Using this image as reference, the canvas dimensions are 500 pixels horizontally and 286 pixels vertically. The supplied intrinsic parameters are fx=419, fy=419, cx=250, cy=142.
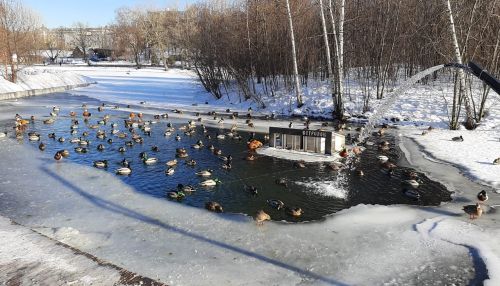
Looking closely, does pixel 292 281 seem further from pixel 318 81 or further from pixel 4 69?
pixel 4 69

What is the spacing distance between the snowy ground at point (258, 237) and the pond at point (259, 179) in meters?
0.75

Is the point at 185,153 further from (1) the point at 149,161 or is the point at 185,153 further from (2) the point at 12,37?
(2) the point at 12,37

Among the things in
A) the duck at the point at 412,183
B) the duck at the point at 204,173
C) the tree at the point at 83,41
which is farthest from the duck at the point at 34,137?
the tree at the point at 83,41

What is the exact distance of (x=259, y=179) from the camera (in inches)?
690

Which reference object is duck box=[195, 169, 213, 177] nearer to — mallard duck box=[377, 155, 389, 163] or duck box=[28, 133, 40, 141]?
mallard duck box=[377, 155, 389, 163]

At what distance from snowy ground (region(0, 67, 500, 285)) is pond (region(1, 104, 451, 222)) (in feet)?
2.46

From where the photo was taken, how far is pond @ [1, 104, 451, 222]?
14719 mm

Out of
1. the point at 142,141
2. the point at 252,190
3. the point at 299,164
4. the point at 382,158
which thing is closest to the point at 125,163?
the point at 142,141

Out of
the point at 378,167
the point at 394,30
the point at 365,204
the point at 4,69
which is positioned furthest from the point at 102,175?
the point at 4,69

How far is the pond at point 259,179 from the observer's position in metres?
14.7

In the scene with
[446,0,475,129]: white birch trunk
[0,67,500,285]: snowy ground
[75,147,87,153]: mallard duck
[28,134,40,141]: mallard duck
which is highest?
[446,0,475,129]: white birch trunk

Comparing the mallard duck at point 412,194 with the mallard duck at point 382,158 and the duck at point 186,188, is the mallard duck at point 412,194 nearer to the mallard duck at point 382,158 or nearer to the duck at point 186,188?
the mallard duck at point 382,158

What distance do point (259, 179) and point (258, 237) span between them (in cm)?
587

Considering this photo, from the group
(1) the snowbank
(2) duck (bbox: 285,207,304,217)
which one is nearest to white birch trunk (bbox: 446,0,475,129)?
(2) duck (bbox: 285,207,304,217)
